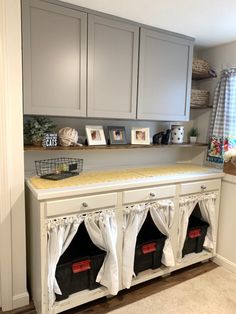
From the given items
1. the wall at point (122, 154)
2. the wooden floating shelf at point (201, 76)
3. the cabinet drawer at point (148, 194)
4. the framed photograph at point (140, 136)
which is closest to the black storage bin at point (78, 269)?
the cabinet drawer at point (148, 194)

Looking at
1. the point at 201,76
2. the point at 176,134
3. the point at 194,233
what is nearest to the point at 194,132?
the point at 176,134

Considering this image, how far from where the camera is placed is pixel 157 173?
2346 millimetres

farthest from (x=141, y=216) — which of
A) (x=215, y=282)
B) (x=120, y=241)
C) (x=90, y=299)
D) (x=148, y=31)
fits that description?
(x=148, y=31)

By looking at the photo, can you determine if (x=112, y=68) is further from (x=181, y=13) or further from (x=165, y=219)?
(x=165, y=219)

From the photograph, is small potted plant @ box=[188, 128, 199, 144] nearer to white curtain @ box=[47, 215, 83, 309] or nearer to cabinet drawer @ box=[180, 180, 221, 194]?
cabinet drawer @ box=[180, 180, 221, 194]

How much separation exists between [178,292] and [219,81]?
7.05 feet

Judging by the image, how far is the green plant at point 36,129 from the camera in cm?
198

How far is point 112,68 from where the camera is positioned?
213cm

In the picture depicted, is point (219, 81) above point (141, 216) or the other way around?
above

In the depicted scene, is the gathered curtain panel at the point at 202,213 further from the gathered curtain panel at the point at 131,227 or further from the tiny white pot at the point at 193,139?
the tiny white pot at the point at 193,139

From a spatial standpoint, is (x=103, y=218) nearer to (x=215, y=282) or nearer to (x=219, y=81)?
(x=215, y=282)

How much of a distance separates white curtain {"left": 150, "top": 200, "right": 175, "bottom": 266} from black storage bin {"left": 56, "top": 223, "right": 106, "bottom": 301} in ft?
1.73

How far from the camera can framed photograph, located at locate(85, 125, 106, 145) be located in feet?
7.27

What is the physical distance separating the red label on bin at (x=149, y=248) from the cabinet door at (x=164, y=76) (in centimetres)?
114
